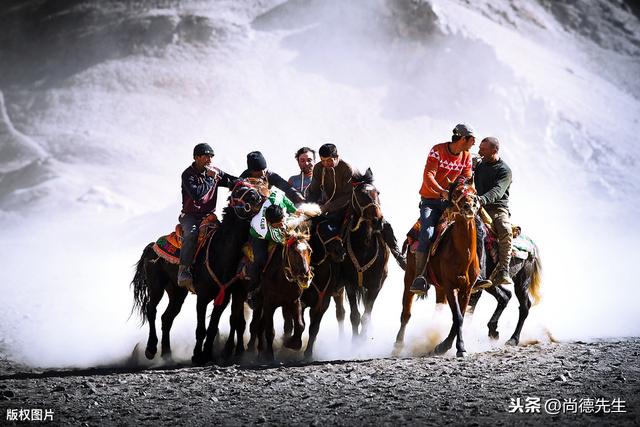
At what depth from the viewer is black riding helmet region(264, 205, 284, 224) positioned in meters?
11.9

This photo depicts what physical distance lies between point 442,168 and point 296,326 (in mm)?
2910

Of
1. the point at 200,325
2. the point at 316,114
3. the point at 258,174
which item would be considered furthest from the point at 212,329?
the point at 316,114

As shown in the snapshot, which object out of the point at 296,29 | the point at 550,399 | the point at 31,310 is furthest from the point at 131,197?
the point at 550,399

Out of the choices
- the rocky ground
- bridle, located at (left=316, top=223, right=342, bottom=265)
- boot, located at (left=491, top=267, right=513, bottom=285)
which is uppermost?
bridle, located at (left=316, top=223, right=342, bottom=265)

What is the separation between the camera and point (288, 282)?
471 inches

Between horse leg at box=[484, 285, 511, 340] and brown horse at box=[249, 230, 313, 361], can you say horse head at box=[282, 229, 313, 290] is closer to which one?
brown horse at box=[249, 230, 313, 361]

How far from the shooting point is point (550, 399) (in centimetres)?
943

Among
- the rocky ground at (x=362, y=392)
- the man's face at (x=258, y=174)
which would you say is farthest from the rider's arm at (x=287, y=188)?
the rocky ground at (x=362, y=392)

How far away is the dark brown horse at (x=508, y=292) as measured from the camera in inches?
509

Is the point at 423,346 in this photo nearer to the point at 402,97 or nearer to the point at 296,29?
the point at 402,97

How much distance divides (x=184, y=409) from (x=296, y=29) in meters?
50.0

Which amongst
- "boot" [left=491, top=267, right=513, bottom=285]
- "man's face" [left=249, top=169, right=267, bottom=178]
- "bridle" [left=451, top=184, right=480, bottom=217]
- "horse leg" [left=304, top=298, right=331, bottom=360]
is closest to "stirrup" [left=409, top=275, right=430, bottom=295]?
"bridle" [left=451, top=184, right=480, bottom=217]

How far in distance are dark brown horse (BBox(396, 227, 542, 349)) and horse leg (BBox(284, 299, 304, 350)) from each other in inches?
59.5

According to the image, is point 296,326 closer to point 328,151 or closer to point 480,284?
point 480,284
